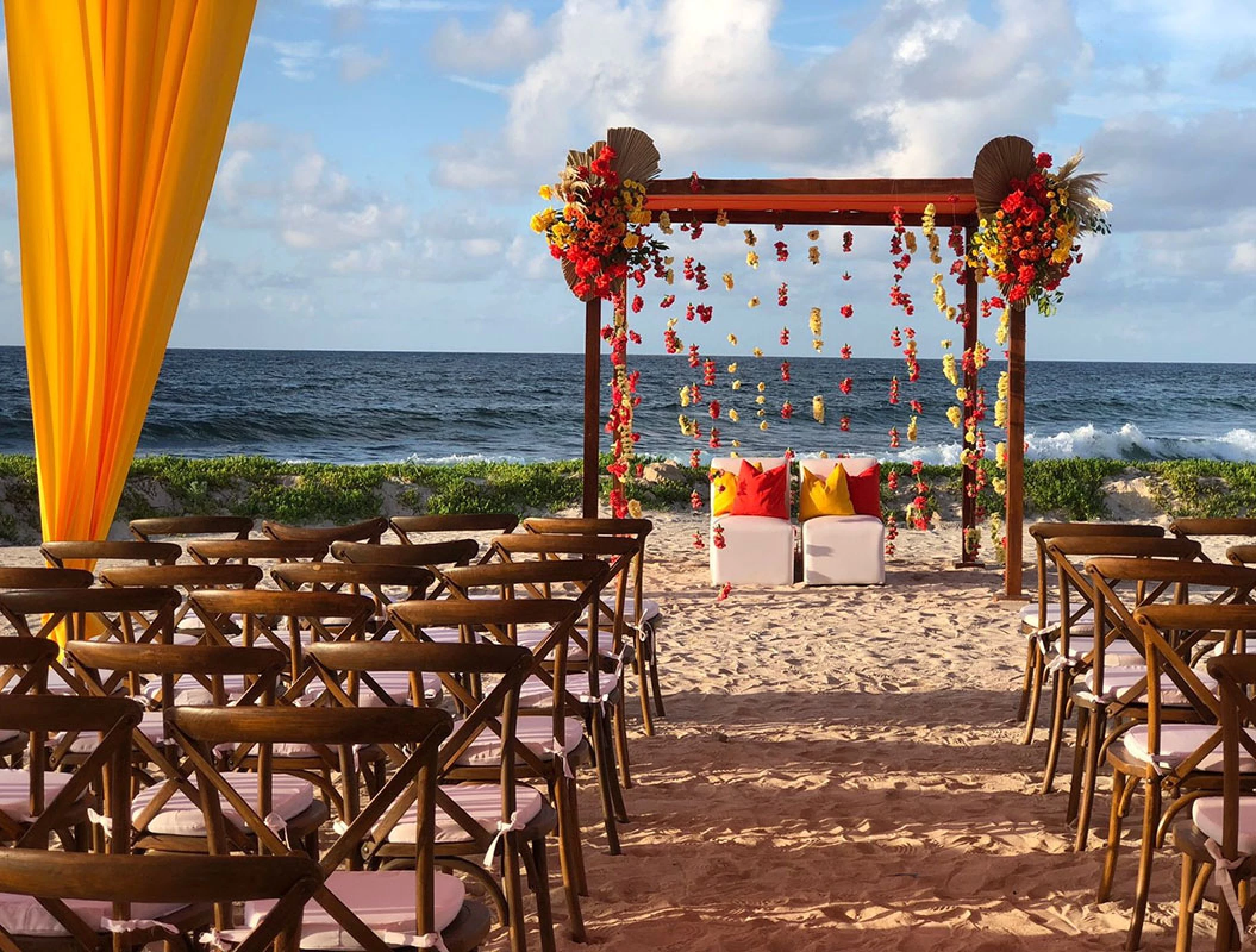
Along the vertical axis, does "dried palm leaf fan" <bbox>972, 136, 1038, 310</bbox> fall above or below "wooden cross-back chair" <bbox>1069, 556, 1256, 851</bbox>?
above

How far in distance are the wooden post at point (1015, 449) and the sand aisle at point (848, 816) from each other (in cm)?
107

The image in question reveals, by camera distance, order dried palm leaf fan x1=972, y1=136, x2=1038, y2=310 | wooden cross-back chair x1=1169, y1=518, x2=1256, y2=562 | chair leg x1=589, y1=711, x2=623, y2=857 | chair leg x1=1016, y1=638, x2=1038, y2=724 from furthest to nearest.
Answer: dried palm leaf fan x1=972, y1=136, x2=1038, y2=310, chair leg x1=1016, y1=638, x2=1038, y2=724, wooden cross-back chair x1=1169, y1=518, x2=1256, y2=562, chair leg x1=589, y1=711, x2=623, y2=857

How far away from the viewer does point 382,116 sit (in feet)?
47.5

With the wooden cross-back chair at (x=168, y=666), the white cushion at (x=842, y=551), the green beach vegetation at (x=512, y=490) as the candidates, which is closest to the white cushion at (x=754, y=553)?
the white cushion at (x=842, y=551)

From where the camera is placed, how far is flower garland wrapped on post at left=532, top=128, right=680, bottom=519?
24.8 feet

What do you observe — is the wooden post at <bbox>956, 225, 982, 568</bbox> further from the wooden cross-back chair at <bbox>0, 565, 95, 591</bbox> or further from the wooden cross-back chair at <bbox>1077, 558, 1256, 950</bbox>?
the wooden cross-back chair at <bbox>0, 565, 95, 591</bbox>

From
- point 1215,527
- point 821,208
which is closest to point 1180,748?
point 1215,527

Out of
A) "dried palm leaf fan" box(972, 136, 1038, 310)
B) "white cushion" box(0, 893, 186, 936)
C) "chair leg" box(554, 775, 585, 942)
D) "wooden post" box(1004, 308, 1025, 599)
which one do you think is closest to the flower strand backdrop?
"dried palm leaf fan" box(972, 136, 1038, 310)

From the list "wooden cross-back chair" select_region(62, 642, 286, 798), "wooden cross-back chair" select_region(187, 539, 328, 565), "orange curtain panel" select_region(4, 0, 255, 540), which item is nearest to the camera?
"wooden cross-back chair" select_region(62, 642, 286, 798)

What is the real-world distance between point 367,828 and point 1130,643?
2648mm

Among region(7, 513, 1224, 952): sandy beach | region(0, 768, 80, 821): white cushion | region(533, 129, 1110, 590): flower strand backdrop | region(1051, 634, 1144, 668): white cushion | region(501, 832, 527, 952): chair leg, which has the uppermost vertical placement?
region(533, 129, 1110, 590): flower strand backdrop

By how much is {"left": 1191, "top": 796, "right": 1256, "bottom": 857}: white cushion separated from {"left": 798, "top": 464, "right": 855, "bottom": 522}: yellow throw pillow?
20.8 ft

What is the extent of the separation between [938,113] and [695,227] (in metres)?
4.35

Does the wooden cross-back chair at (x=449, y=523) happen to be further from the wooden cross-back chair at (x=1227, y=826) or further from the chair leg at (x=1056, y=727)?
the wooden cross-back chair at (x=1227, y=826)
